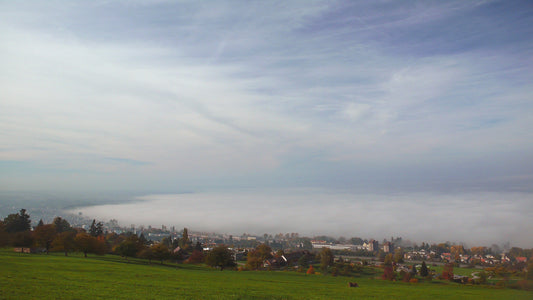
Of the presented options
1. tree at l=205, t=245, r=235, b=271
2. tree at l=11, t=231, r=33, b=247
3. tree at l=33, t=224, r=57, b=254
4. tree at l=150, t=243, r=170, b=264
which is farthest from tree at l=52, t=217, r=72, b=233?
tree at l=205, t=245, r=235, b=271

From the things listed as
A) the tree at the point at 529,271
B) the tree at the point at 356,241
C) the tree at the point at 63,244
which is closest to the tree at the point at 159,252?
the tree at the point at 63,244

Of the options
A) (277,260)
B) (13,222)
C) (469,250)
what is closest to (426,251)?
(469,250)

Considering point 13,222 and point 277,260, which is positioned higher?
point 13,222

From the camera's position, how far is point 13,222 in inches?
2603

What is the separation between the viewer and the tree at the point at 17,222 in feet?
215

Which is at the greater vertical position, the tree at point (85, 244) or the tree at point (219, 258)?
the tree at point (85, 244)

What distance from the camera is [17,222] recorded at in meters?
66.6

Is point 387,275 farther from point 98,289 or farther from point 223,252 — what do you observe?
point 98,289

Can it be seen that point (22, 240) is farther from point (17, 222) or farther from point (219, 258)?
point (219, 258)

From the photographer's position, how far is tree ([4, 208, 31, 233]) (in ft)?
215

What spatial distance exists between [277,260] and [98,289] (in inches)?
2405

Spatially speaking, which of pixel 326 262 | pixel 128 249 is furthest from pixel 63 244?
pixel 326 262

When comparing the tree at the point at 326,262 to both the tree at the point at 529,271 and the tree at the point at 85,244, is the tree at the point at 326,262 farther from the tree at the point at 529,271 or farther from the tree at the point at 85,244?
the tree at the point at 529,271

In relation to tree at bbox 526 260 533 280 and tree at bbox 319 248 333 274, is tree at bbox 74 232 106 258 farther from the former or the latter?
tree at bbox 526 260 533 280
